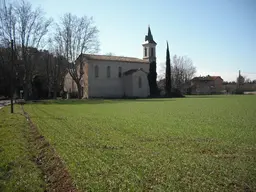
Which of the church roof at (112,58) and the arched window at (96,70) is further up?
the church roof at (112,58)

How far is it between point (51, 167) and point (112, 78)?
53.6m

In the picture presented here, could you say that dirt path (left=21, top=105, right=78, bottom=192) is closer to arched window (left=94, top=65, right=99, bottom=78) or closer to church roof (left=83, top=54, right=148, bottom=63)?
church roof (left=83, top=54, right=148, bottom=63)

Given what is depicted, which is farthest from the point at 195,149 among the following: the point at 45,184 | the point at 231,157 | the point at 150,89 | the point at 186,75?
the point at 186,75

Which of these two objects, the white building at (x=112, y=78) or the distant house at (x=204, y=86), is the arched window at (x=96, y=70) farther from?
the distant house at (x=204, y=86)

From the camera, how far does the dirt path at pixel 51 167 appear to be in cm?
567

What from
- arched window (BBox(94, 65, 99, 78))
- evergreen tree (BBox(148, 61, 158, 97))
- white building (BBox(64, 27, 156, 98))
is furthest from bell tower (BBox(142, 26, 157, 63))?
arched window (BBox(94, 65, 99, 78))

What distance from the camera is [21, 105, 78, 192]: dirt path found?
5668mm

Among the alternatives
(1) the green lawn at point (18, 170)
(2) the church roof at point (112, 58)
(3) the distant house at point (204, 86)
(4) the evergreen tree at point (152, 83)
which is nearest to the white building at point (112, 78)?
(2) the church roof at point (112, 58)

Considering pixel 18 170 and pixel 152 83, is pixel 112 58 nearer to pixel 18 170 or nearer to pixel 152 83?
pixel 152 83

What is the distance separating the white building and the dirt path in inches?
1825

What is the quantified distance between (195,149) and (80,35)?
46.4 m

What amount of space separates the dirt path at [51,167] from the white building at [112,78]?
4637 centimetres

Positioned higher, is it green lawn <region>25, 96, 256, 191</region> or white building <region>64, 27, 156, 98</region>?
white building <region>64, 27, 156, 98</region>

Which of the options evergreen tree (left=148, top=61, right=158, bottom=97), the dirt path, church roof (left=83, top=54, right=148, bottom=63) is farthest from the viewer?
evergreen tree (left=148, top=61, right=158, bottom=97)
